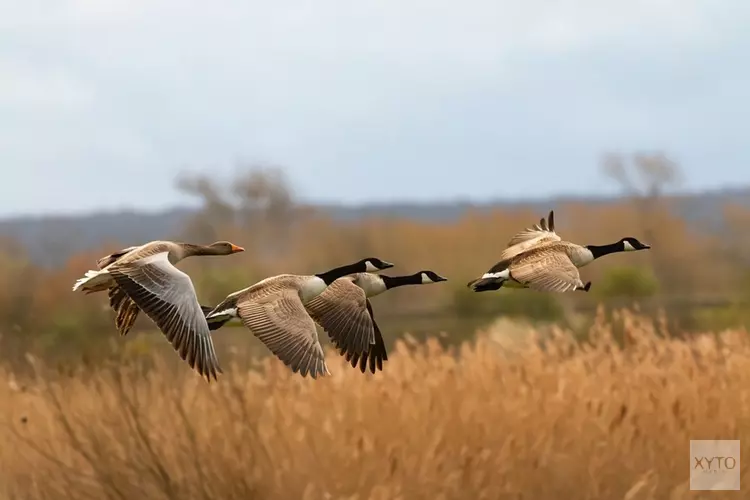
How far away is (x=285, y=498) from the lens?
12.1ft

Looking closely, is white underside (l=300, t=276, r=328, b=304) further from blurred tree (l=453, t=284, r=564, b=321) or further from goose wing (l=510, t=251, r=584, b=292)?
blurred tree (l=453, t=284, r=564, b=321)

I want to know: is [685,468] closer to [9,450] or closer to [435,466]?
[435,466]

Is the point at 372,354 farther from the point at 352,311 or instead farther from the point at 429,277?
the point at 429,277

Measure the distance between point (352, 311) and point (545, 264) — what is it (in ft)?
1.17

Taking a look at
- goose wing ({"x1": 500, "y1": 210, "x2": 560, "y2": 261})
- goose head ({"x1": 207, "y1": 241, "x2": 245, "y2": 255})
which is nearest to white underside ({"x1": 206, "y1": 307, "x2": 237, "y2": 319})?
goose head ({"x1": 207, "y1": 241, "x2": 245, "y2": 255})

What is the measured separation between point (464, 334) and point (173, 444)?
3.49 m

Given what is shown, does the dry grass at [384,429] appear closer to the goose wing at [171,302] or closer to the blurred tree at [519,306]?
the goose wing at [171,302]

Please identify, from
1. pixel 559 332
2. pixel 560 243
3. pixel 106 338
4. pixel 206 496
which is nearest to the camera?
pixel 560 243

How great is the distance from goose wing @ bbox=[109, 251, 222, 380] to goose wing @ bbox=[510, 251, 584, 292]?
49 centimetres

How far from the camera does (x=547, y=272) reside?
162cm

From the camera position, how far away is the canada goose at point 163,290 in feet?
4.88

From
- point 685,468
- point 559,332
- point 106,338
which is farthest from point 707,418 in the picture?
point 106,338

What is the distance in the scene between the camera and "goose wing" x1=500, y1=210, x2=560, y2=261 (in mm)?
1906

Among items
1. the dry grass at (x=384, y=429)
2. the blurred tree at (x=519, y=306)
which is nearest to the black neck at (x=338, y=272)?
the dry grass at (x=384, y=429)
